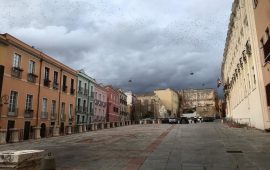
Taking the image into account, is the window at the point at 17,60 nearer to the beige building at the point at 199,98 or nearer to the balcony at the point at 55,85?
the balcony at the point at 55,85

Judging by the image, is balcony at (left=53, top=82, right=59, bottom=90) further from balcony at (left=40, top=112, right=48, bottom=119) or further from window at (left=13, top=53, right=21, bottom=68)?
window at (left=13, top=53, right=21, bottom=68)

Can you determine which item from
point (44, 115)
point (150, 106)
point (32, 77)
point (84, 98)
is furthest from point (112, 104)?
point (32, 77)

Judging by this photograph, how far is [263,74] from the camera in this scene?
1978 centimetres

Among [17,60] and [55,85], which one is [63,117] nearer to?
[55,85]

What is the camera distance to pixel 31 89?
30.9m

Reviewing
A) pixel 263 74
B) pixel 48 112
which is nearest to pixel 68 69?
pixel 48 112

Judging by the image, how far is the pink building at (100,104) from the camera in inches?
2152

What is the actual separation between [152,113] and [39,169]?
3414 inches

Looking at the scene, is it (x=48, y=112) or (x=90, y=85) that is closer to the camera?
(x=48, y=112)

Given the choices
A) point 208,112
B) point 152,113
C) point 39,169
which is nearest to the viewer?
point 39,169

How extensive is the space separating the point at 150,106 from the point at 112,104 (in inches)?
1194

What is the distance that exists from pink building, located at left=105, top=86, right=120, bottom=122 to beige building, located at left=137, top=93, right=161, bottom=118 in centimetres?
2065

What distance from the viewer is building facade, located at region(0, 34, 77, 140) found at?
26859mm

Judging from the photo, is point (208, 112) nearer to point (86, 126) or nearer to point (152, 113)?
point (152, 113)
